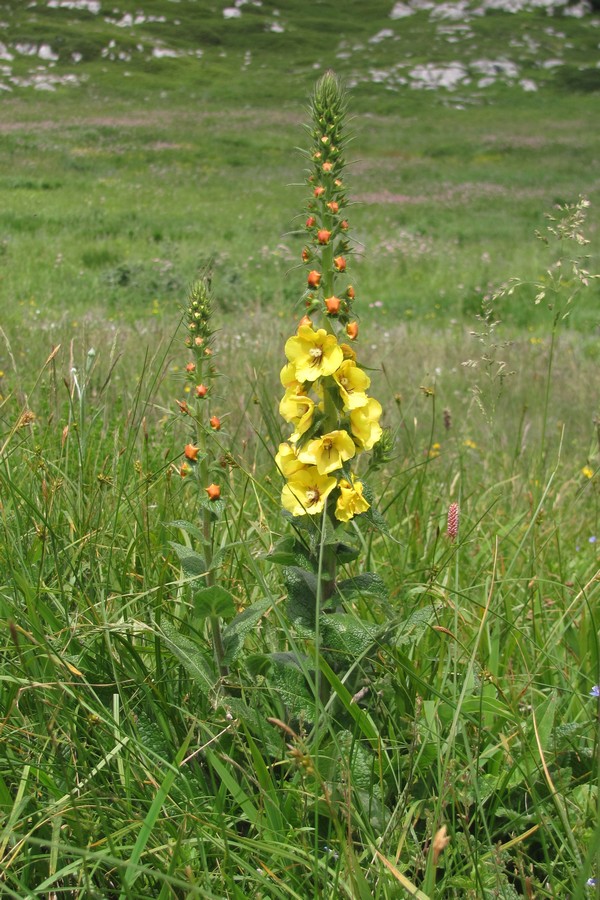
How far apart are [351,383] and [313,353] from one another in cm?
10

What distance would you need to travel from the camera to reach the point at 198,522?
2.67 metres

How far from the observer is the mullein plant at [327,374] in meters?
1.58

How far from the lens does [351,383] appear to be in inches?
63.6

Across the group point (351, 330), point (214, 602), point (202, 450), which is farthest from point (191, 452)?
point (351, 330)

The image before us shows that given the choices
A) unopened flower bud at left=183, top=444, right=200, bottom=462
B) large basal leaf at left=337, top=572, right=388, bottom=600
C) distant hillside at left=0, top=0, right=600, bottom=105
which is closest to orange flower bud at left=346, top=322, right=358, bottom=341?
unopened flower bud at left=183, top=444, right=200, bottom=462

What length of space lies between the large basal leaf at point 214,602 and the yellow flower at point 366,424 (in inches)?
16.3

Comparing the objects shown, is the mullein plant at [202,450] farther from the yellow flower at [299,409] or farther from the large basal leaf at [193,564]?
the yellow flower at [299,409]

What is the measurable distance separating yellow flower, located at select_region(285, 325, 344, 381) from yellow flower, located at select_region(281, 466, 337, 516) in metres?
0.20

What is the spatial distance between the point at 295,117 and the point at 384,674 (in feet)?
126

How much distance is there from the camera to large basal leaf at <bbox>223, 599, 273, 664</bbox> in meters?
1.69

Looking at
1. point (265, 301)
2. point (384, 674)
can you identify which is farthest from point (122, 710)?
point (265, 301)

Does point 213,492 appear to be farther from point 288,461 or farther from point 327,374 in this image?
point 327,374

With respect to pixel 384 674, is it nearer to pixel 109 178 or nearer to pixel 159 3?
pixel 109 178

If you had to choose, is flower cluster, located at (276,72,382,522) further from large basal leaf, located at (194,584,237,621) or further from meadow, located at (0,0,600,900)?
large basal leaf, located at (194,584,237,621)
